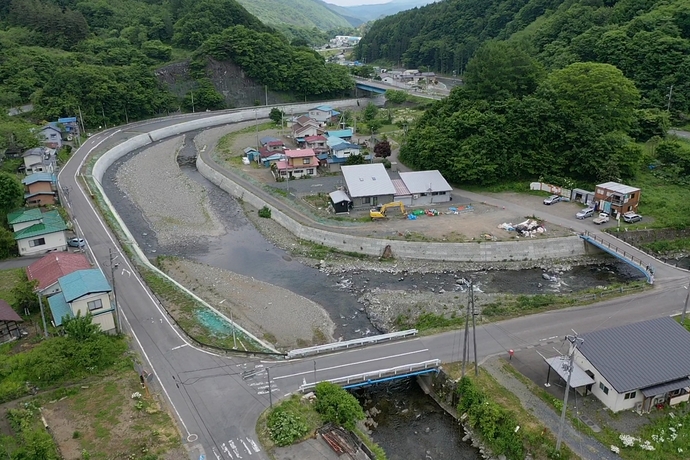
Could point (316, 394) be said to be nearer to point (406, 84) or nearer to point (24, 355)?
point (24, 355)

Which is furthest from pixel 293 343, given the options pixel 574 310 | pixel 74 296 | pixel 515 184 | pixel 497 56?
pixel 497 56

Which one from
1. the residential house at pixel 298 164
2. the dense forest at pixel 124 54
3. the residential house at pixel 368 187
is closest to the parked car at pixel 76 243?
the residential house at pixel 368 187

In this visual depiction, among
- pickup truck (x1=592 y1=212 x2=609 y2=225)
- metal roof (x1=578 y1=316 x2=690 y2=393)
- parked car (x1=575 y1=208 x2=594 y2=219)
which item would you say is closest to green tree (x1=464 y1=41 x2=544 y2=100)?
parked car (x1=575 y1=208 x2=594 y2=219)

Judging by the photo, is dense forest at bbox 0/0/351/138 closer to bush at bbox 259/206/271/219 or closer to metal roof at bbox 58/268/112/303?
bush at bbox 259/206/271/219

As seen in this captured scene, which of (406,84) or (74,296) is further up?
(406,84)

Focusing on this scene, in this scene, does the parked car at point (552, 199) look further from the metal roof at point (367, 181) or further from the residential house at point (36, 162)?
the residential house at point (36, 162)

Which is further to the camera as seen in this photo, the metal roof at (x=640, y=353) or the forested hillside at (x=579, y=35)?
the forested hillside at (x=579, y=35)

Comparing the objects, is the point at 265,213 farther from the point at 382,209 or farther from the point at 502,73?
the point at 502,73
